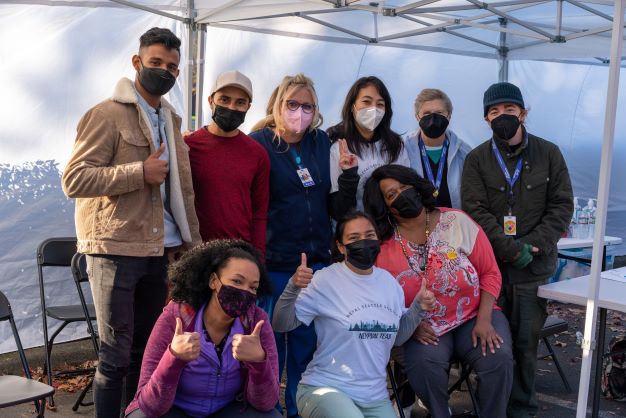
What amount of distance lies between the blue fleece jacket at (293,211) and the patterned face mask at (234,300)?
0.91 metres

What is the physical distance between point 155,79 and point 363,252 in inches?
45.2

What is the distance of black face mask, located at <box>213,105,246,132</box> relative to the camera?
11.6 ft

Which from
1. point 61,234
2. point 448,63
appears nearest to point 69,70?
point 61,234

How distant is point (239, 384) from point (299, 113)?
4.60 ft

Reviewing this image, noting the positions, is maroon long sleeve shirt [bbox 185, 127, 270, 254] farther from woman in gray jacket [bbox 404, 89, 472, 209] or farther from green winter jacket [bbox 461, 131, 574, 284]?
green winter jacket [bbox 461, 131, 574, 284]

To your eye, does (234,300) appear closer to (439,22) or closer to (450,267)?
(450,267)

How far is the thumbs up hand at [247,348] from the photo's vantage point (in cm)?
274

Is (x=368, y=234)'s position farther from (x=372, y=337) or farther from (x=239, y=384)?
(x=239, y=384)

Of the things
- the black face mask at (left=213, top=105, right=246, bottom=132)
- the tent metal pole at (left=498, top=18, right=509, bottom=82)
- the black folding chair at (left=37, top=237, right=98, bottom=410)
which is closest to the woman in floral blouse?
the black face mask at (left=213, top=105, right=246, bottom=132)

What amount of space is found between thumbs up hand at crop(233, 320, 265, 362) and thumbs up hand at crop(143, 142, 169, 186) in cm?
75

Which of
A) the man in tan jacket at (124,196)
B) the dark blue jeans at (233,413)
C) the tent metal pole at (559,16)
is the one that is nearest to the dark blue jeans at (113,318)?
the man in tan jacket at (124,196)

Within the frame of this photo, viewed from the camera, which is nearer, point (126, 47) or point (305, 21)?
point (126, 47)

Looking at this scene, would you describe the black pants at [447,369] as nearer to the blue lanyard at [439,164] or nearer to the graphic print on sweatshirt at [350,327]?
the graphic print on sweatshirt at [350,327]

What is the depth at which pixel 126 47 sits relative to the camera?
17.6ft
